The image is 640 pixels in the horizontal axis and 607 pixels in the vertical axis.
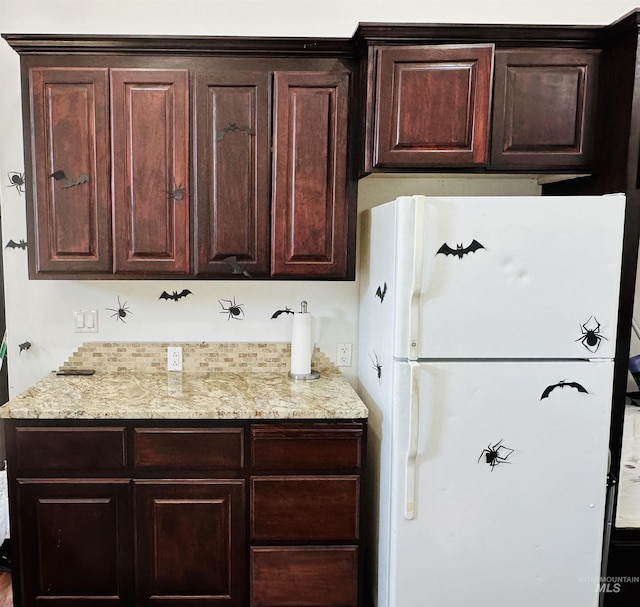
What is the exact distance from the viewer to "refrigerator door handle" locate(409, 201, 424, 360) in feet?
5.72

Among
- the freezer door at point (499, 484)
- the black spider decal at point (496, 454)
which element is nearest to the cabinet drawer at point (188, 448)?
the freezer door at point (499, 484)

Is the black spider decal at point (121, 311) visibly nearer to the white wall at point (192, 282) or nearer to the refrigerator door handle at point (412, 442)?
the white wall at point (192, 282)

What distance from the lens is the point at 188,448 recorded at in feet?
6.53

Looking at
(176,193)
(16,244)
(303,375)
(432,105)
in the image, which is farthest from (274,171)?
(16,244)

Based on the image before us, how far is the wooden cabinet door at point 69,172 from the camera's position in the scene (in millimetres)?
2104

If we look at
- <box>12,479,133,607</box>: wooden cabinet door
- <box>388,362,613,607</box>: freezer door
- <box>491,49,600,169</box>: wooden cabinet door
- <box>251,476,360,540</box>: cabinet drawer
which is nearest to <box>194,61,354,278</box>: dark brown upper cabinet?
<box>491,49,600,169</box>: wooden cabinet door

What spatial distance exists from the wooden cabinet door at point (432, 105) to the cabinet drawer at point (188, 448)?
1.19m

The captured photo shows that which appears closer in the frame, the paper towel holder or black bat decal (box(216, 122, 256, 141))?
black bat decal (box(216, 122, 256, 141))

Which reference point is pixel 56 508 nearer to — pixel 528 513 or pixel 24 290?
pixel 24 290

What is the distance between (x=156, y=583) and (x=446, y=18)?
2681 mm

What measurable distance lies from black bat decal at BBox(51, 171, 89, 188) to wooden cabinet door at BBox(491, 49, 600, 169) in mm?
1612

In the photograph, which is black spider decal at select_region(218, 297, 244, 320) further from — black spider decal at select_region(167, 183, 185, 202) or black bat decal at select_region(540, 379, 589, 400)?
black bat decal at select_region(540, 379, 589, 400)

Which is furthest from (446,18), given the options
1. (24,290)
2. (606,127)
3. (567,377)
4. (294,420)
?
(24,290)

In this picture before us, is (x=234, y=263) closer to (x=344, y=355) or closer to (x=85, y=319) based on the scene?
(x=344, y=355)
